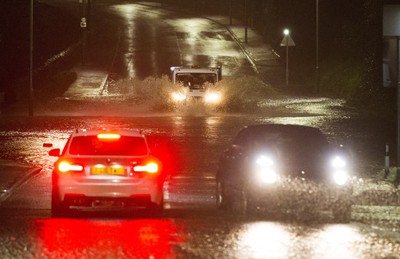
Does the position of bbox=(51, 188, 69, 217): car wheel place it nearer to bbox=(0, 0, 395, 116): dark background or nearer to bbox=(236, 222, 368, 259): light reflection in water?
bbox=(236, 222, 368, 259): light reflection in water

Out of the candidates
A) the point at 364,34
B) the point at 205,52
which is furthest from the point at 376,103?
the point at 205,52

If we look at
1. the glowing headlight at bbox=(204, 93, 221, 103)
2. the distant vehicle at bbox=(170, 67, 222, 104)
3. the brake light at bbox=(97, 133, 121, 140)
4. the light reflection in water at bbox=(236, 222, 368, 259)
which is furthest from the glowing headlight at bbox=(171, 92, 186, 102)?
the light reflection in water at bbox=(236, 222, 368, 259)

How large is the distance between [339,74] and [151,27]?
28.6 meters

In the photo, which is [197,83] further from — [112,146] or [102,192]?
[102,192]

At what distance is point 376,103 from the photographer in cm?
5062

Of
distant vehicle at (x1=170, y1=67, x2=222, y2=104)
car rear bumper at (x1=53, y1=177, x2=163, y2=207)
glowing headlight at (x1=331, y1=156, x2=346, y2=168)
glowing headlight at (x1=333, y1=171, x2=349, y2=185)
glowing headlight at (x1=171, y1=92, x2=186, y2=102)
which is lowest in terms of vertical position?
glowing headlight at (x1=171, y1=92, x2=186, y2=102)

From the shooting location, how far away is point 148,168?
1683 cm

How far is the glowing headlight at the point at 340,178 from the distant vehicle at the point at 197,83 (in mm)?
29247

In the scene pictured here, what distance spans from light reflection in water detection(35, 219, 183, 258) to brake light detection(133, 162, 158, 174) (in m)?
0.82

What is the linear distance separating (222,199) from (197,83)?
94.9 ft

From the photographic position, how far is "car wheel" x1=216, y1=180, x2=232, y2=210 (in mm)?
17844

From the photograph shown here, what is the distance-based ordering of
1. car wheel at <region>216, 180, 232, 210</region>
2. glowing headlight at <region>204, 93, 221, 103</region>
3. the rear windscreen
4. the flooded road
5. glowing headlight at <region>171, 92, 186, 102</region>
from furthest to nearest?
1. glowing headlight at <region>171, 92, 186, 102</region>
2. glowing headlight at <region>204, 93, 221, 103</region>
3. car wheel at <region>216, 180, 232, 210</region>
4. the rear windscreen
5. the flooded road

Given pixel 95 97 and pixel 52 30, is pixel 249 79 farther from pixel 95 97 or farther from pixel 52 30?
pixel 52 30

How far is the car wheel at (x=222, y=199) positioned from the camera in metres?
17.8
